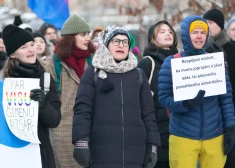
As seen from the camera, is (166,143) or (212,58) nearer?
(212,58)

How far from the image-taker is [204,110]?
300 inches

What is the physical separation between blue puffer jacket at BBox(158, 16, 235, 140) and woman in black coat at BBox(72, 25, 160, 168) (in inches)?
19.7

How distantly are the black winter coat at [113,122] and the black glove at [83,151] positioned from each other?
87mm

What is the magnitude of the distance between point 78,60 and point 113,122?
6.27 ft

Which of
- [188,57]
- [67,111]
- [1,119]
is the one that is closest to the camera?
[1,119]

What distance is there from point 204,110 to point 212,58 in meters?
0.50

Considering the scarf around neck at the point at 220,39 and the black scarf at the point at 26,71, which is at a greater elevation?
the scarf around neck at the point at 220,39

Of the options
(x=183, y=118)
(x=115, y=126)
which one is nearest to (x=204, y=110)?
(x=183, y=118)

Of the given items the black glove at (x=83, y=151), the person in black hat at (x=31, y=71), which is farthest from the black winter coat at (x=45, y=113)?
the black glove at (x=83, y=151)

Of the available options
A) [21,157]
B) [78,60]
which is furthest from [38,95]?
[78,60]

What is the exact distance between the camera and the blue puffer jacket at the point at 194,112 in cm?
761

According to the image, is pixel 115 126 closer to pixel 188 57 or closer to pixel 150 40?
pixel 188 57

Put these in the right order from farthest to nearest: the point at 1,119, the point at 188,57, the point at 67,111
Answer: the point at 67,111 → the point at 188,57 → the point at 1,119

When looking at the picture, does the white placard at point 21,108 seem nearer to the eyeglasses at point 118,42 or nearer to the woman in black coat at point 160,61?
the eyeglasses at point 118,42
